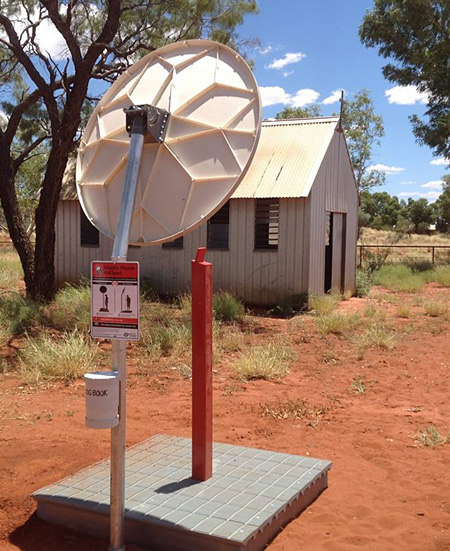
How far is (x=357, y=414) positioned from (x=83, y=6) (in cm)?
1302

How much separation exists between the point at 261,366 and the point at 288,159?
27.0 feet

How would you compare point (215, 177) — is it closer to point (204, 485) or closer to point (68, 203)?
point (204, 485)

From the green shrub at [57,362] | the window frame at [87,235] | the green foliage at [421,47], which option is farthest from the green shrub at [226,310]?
the green foliage at [421,47]

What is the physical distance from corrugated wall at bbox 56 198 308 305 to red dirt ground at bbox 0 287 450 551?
15.9 feet

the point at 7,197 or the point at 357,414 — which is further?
the point at 7,197

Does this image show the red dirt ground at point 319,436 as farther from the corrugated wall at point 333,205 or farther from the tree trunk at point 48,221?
the tree trunk at point 48,221

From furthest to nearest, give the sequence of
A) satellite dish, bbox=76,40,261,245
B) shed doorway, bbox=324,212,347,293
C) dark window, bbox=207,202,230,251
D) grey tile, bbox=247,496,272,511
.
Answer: shed doorway, bbox=324,212,347,293 → dark window, bbox=207,202,230,251 → satellite dish, bbox=76,40,261,245 → grey tile, bbox=247,496,272,511

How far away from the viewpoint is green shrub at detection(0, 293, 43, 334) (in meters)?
11.0

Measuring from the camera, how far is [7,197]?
14242mm

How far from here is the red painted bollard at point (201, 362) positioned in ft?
14.4

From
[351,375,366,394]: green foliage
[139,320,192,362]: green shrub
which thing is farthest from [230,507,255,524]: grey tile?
[139,320,192,362]: green shrub

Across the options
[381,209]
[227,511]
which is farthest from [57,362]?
Result: [381,209]

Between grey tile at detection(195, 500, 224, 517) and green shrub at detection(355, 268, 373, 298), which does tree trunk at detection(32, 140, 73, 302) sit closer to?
green shrub at detection(355, 268, 373, 298)

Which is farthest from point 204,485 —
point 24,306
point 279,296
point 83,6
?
point 83,6
